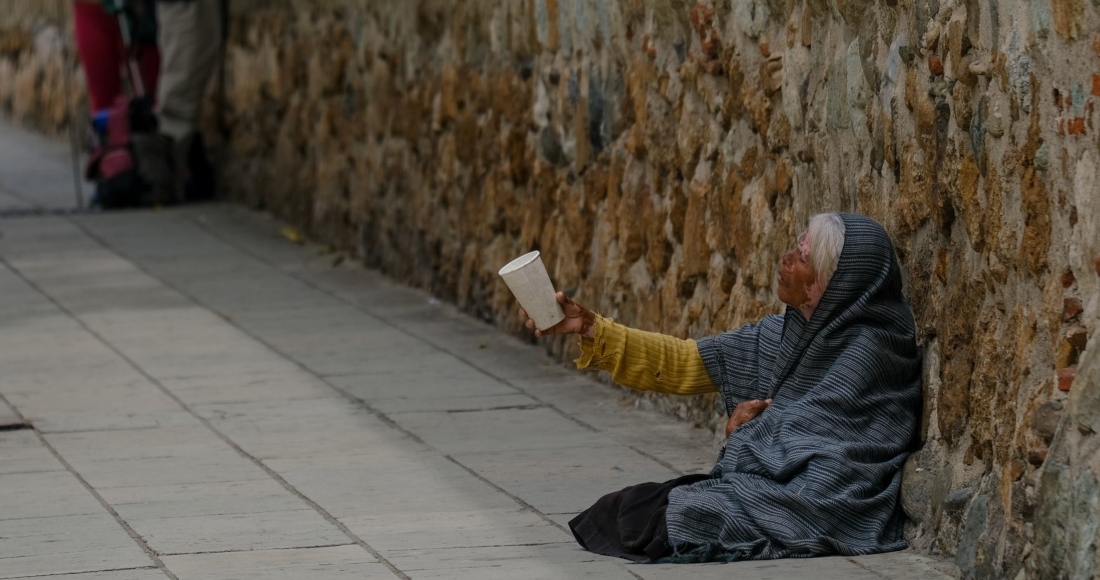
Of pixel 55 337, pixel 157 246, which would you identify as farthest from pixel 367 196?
pixel 55 337

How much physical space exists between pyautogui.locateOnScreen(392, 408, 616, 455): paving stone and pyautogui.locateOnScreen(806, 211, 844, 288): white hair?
1455mm

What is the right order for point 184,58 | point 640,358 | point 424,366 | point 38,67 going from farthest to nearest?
1. point 38,67
2. point 184,58
3. point 424,366
4. point 640,358

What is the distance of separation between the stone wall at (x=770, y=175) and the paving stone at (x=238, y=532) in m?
1.43

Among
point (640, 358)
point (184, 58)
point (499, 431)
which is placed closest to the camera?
point (640, 358)

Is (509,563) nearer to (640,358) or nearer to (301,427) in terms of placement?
(640,358)

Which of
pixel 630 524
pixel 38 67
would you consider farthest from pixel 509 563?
pixel 38 67

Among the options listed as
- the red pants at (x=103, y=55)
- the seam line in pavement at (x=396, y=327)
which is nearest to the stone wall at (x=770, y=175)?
the seam line in pavement at (x=396, y=327)

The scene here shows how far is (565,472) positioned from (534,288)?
1000mm

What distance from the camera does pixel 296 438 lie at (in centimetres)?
581

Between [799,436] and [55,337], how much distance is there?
4136 mm

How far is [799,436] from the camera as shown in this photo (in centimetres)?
440

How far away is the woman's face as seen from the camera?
4418 millimetres

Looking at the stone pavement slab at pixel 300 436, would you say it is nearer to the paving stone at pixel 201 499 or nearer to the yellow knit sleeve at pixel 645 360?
the paving stone at pixel 201 499

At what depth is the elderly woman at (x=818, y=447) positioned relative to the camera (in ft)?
14.2
